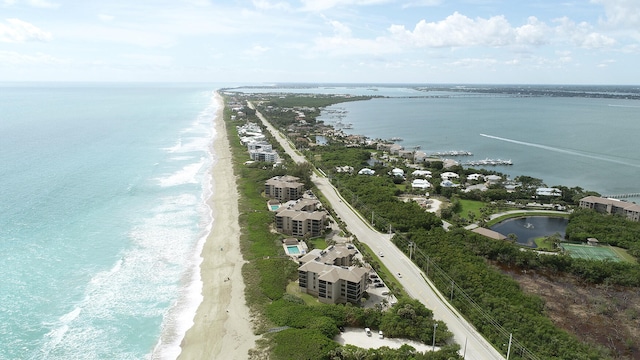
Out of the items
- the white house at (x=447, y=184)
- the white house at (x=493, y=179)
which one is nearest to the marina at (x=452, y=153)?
the white house at (x=493, y=179)

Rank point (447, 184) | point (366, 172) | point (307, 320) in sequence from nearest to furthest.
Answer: point (307, 320), point (447, 184), point (366, 172)

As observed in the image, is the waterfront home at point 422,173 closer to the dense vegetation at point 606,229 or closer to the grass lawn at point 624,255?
the dense vegetation at point 606,229

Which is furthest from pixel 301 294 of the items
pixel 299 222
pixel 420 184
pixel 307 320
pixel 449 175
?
pixel 449 175

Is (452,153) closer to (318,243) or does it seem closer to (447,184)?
(447,184)

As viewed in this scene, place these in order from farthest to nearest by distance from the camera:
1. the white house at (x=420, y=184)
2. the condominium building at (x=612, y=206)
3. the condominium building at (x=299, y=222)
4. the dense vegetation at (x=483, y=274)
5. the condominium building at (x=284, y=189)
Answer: the white house at (x=420, y=184) → the condominium building at (x=284, y=189) → the condominium building at (x=612, y=206) → the condominium building at (x=299, y=222) → the dense vegetation at (x=483, y=274)

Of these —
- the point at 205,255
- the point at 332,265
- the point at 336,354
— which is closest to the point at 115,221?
the point at 205,255

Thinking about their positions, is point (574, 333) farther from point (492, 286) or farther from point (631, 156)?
point (631, 156)

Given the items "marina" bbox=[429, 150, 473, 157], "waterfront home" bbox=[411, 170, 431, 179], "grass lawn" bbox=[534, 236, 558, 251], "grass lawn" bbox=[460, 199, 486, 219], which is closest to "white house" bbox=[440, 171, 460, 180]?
"waterfront home" bbox=[411, 170, 431, 179]

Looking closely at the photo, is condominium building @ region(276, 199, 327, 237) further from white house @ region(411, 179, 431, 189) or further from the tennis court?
the tennis court
